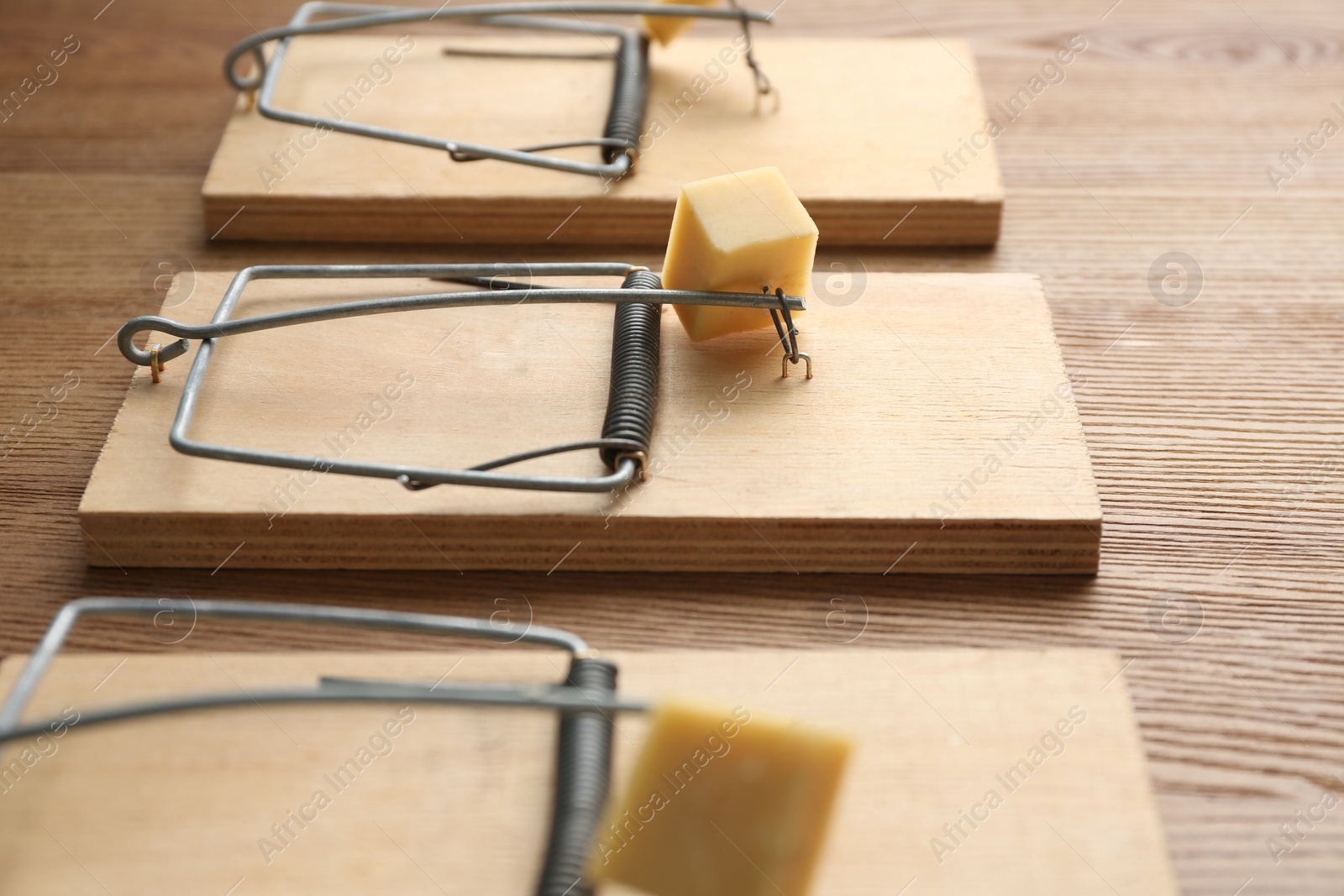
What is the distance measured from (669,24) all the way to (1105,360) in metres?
0.70

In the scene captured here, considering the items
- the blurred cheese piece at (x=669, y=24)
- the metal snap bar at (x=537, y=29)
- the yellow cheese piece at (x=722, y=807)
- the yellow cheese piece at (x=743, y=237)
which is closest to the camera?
the yellow cheese piece at (x=722, y=807)

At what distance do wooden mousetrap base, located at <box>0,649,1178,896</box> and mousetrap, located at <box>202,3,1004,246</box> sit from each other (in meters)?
0.62

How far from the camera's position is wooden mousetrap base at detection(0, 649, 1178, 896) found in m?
0.93

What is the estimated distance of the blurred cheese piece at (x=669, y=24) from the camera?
65.9 inches

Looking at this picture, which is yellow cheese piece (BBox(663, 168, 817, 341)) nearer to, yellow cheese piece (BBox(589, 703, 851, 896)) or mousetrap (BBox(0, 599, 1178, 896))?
mousetrap (BBox(0, 599, 1178, 896))

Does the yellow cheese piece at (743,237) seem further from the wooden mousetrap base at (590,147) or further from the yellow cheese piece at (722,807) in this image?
the yellow cheese piece at (722,807)

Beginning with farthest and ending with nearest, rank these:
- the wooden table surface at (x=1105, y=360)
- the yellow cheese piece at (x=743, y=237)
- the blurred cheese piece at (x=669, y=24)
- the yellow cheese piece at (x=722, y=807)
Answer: the blurred cheese piece at (x=669, y=24) → the yellow cheese piece at (x=743, y=237) → the wooden table surface at (x=1105, y=360) → the yellow cheese piece at (x=722, y=807)

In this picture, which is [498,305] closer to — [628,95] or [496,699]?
[628,95]

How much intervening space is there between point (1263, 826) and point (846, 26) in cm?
124

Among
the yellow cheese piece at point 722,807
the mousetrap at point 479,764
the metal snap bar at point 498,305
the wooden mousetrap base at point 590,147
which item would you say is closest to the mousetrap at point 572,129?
the wooden mousetrap base at point 590,147

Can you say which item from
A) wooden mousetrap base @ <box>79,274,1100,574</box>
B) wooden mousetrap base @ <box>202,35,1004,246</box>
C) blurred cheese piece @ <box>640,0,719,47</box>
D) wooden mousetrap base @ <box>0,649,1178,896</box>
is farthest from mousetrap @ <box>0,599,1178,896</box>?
blurred cheese piece @ <box>640,0,719,47</box>

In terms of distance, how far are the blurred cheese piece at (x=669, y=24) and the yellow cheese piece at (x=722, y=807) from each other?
1049 millimetres

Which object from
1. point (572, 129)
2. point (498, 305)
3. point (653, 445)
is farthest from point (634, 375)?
point (572, 129)

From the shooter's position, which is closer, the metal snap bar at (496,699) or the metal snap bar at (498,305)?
the metal snap bar at (496,699)
